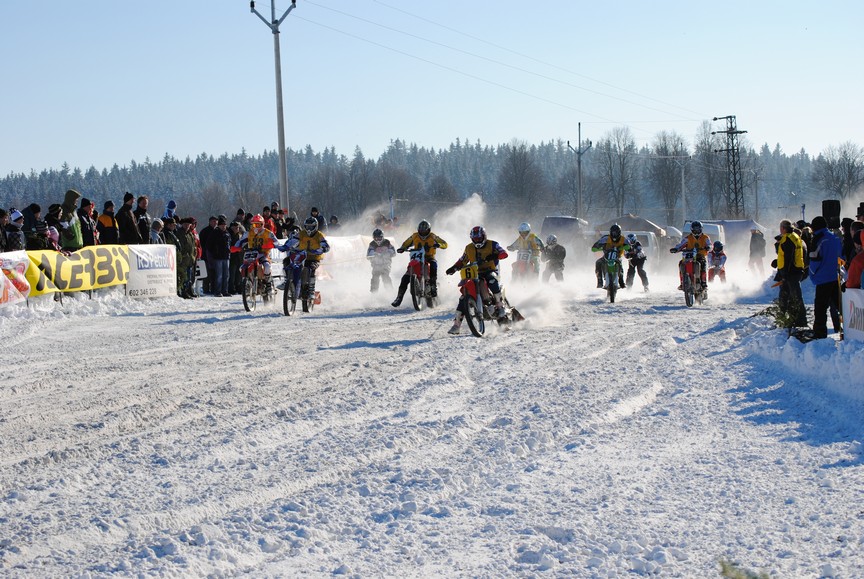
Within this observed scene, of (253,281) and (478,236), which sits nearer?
(478,236)

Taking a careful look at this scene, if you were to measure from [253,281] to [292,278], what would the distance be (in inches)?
55.9

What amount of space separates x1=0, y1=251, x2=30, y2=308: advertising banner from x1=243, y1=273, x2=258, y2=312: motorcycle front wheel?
3839mm

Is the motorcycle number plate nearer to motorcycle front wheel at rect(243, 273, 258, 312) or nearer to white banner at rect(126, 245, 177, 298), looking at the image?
motorcycle front wheel at rect(243, 273, 258, 312)

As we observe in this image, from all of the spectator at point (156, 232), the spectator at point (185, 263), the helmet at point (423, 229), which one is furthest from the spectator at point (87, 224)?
the helmet at point (423, 229)

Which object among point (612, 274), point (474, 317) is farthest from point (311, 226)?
point (612, 274)

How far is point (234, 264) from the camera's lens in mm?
23328

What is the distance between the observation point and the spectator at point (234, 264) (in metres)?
23.0

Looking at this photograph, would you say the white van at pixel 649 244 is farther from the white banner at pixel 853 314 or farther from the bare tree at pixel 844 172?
the bare tree at pixel 844 172

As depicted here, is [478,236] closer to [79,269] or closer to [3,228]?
[79,269]

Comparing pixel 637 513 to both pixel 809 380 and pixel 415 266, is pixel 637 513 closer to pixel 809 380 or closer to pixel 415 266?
pixel 809 380

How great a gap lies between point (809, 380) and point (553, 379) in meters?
2.64

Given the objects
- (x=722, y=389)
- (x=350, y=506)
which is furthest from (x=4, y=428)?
(x=722, y=389)

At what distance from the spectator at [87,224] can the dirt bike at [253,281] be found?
10.3ft

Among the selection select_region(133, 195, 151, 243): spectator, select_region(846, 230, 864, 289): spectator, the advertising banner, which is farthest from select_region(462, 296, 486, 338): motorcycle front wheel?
select_region(133, 195, 151, 243): spectator
